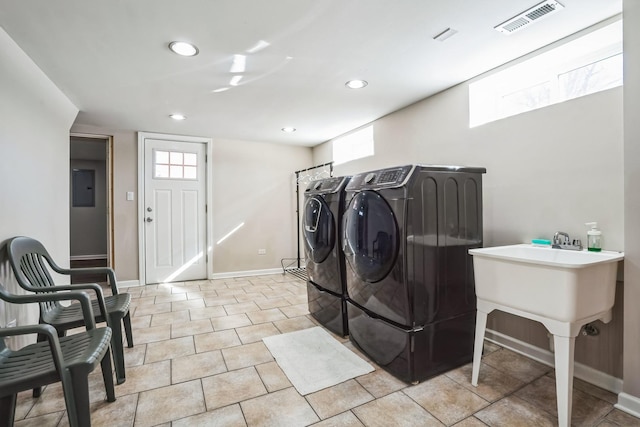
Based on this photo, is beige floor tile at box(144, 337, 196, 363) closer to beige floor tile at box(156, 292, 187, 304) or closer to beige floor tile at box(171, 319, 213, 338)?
beige floor tile at box(171, 319, 213, 338)

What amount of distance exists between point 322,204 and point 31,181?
2.11 metres

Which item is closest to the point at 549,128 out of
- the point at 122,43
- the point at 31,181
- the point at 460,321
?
the point at 460,321

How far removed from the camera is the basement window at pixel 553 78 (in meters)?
1.75

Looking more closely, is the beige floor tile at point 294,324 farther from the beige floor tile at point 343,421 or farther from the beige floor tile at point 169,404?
the beige floor tile at point 343,421

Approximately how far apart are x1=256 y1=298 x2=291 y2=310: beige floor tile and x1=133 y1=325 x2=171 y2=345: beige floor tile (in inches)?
36.0

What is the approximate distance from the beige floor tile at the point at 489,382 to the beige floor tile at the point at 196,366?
146 cm

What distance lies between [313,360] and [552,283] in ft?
4.77

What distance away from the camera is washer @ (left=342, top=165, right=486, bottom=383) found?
1.72m

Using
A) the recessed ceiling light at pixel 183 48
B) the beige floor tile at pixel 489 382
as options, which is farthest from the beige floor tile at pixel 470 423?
the recessed ceiling light at pixel 183 48

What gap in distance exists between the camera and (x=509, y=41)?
1938 millimetres

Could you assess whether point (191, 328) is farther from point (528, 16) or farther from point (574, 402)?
point (528, 16)

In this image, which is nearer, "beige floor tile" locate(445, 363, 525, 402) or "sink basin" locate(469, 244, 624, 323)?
"sink basin" locate(469, 244, 624, 323)

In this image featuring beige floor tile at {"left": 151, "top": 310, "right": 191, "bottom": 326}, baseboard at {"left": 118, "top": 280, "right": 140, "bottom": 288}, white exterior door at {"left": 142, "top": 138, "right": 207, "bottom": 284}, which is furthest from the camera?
white exterior door at {"left": 142, "top": 138, "right": 207, "bottom": 284}

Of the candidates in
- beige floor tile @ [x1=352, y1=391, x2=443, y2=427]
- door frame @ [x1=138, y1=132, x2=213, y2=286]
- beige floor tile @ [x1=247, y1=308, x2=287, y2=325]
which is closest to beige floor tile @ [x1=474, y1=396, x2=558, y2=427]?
beige floor tile @ [x1=352, y1=391, x2=443, y2=427]
